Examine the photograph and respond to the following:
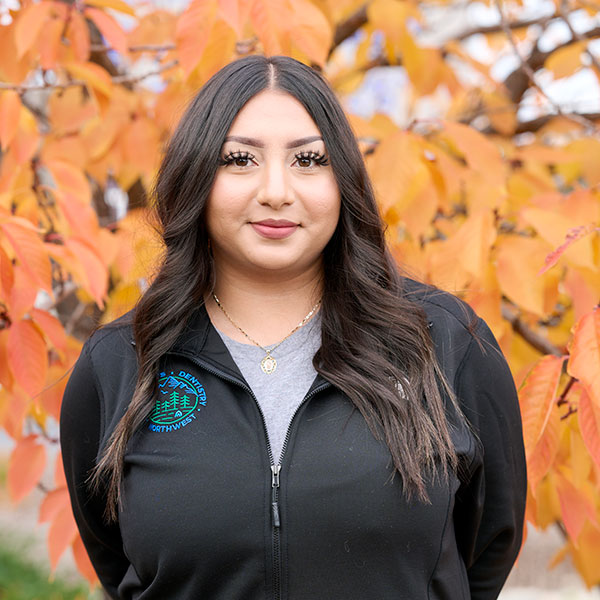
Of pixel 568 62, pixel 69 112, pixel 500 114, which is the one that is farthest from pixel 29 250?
pixel 500 114

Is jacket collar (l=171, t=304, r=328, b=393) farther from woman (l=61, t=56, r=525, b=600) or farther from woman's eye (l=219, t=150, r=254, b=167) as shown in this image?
woman's eye (l=219, t=150, r=254, b=167)

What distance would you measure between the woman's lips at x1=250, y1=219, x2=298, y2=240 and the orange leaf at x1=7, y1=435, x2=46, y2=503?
3.23 ft

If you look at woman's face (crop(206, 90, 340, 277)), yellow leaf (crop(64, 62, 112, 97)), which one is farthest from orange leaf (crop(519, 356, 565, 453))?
yellow leaf (crop(64, 62, 112, 97))

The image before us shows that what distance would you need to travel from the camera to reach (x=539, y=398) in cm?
158

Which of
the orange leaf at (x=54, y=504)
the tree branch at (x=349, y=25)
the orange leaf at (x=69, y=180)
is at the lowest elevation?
the orange leaf at (x=54, y=504)

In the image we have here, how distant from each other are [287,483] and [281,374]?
25cm

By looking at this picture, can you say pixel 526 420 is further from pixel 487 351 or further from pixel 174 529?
pixel 174 529

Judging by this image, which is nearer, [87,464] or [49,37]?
[87,464]

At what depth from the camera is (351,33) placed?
10.1ft

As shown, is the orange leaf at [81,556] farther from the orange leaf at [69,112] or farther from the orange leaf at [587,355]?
the orange leaf at [587,355]

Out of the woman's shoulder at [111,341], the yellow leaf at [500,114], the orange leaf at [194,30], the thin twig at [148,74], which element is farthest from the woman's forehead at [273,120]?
the yellow leaf at [500,114]

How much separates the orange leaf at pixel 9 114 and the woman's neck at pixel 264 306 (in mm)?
647

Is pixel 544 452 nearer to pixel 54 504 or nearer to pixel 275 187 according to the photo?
pixel 275 187

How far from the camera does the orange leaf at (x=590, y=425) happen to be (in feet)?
4.78
